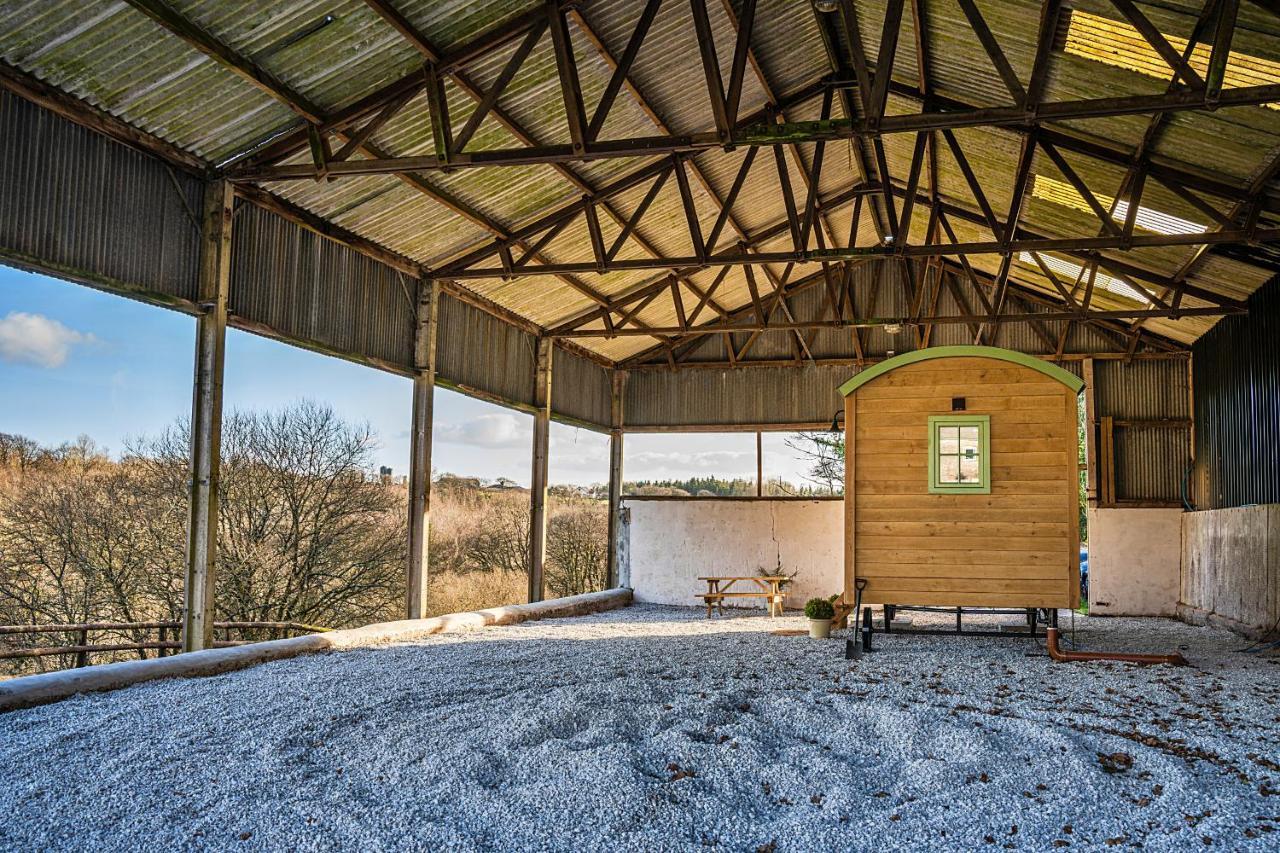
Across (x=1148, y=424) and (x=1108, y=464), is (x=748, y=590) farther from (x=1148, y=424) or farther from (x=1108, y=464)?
(x=1148, y=424)

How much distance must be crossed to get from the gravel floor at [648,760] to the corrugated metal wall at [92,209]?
357 centimetres

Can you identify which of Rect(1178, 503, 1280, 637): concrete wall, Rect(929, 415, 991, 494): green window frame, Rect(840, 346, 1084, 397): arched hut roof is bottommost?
Rect(1178, 503, 1280, 637): concrete wall

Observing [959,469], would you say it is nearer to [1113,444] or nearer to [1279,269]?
[1279,269]

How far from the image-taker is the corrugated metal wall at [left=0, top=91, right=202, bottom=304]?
7457mm

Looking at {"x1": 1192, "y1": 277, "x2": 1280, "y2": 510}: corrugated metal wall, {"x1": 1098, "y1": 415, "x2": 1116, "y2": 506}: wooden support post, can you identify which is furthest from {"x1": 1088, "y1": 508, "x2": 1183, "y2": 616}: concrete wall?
{"x1": 1192, "y1": 277, "x2": 1280, "y2": 510}: corrugated metal wall

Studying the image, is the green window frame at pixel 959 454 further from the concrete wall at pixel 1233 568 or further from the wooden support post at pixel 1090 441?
the wooden support post at pixel 1090 441

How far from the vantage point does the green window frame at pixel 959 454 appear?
400 inches

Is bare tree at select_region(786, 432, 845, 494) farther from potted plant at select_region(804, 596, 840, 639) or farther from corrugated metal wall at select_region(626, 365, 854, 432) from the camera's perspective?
potted plant at select_region(804, 596, 840, 639)

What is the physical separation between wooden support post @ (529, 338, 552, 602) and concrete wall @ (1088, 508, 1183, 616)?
9625mm

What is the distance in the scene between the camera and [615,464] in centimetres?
1983

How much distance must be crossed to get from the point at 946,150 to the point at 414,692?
9.73 meters

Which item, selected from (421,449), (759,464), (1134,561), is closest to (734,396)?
(759,464)

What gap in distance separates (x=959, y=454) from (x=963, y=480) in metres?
0.28

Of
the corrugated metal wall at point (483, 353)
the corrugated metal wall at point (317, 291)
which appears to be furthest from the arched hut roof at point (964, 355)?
the corrugated metal wall at point (483, 353)
